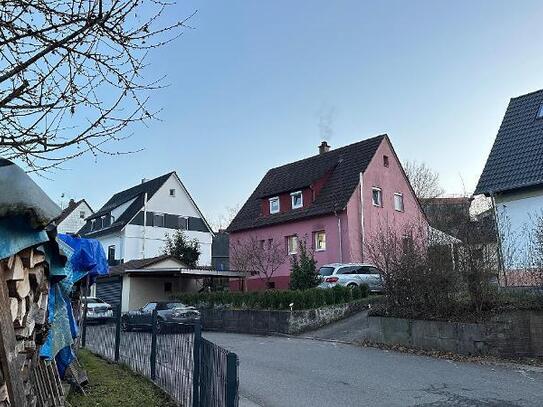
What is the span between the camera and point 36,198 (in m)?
3.72

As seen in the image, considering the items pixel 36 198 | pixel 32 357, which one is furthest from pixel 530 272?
pixel 36 198

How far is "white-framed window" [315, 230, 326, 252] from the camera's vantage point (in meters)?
32.8

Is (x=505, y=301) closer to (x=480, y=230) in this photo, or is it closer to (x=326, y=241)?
(x=480, y=230)

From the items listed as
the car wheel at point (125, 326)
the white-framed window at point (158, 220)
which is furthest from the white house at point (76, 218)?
the car wheel at point (125, 326)

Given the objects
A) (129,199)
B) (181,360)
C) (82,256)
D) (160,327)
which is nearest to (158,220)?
(129,199)

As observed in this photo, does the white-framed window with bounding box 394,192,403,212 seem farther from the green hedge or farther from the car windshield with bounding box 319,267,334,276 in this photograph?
the green hedge

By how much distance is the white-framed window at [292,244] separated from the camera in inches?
1368

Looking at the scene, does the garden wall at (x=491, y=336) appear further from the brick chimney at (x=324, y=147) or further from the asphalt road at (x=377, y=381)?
the brick chimney at (x=324, y=147)

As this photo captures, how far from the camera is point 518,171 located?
798 inches

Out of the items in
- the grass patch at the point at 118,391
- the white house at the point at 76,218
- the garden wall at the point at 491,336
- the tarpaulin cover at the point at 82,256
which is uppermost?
the white house at the point at 76,218

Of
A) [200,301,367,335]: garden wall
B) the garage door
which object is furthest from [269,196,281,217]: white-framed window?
[200,301,367,335]: garden wall

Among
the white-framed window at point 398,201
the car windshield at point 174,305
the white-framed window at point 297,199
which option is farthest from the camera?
the white-framed window at point 398,201

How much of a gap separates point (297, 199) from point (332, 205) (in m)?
4.25

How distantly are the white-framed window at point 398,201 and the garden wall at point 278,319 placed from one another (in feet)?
52.7
